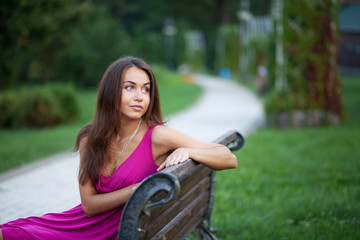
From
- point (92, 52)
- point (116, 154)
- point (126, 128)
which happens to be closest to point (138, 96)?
point (126, 128)

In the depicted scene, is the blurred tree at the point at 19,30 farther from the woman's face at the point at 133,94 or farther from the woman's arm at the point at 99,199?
the woman's arm at the point at 99,199

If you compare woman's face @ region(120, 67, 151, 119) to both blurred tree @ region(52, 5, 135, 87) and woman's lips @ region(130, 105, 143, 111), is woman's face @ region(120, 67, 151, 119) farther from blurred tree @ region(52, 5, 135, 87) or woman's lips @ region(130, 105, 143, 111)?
blurred tree @ region(52, 5, 135, 87)

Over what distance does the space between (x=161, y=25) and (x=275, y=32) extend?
48.8m

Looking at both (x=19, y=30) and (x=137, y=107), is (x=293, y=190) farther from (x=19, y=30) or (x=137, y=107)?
(x=19, y=30)

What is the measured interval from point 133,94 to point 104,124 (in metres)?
0.24

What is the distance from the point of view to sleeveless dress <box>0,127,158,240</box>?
7.64ft

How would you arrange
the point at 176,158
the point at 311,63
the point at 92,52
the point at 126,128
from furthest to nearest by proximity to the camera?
the point at 92,52 < the point at 311,63 < the point at 126,128 < the point at 176,158

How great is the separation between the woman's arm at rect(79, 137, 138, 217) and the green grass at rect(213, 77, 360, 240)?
1.89 m

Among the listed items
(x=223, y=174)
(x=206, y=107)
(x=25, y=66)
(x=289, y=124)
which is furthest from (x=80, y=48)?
(x=223, y=174)

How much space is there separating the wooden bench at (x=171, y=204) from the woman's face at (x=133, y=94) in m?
0.45

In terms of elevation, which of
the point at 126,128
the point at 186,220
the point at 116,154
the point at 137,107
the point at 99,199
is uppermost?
the point at 137,107

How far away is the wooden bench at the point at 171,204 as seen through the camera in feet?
5.80

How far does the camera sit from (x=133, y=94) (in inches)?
97.1

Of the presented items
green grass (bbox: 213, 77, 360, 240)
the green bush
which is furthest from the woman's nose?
the green bush
